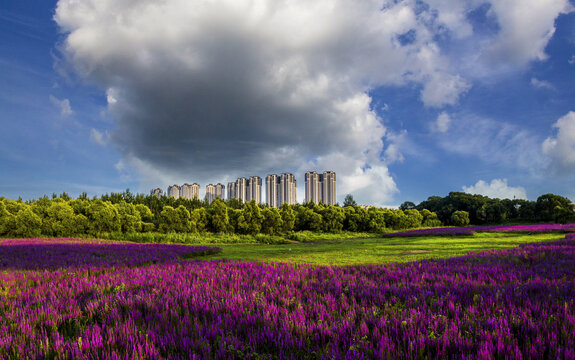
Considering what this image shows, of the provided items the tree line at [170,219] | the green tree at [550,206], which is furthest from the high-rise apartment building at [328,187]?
the green tree at [550,206]

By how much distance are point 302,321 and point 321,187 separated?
109 meters

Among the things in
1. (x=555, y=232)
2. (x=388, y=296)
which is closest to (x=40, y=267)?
(x=388, y=296)

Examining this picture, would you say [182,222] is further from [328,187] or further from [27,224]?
[328,187]

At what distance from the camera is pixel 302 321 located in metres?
2.82

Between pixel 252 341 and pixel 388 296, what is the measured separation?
2.31 m

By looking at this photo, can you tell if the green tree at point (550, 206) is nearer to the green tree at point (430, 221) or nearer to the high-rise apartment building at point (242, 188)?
the green tree at point (430, 221)

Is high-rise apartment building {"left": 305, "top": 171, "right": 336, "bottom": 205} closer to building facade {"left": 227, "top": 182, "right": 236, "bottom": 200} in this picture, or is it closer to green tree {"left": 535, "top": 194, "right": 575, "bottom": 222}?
building facade {"left": 227, "top": 182, "right": 236, "bottom": 200}

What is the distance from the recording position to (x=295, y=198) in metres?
112

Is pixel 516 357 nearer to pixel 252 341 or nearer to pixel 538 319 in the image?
pixel 538 319

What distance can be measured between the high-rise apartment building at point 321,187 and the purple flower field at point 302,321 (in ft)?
337

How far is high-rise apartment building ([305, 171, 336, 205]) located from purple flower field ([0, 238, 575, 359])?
4044 inches

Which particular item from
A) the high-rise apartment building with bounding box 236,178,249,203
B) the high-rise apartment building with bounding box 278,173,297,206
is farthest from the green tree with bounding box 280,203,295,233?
the high-rise apartment building with bounding box 236,178,249,203

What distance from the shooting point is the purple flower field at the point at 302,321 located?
2.30 m

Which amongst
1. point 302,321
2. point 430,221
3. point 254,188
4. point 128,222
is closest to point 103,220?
point 128,222
